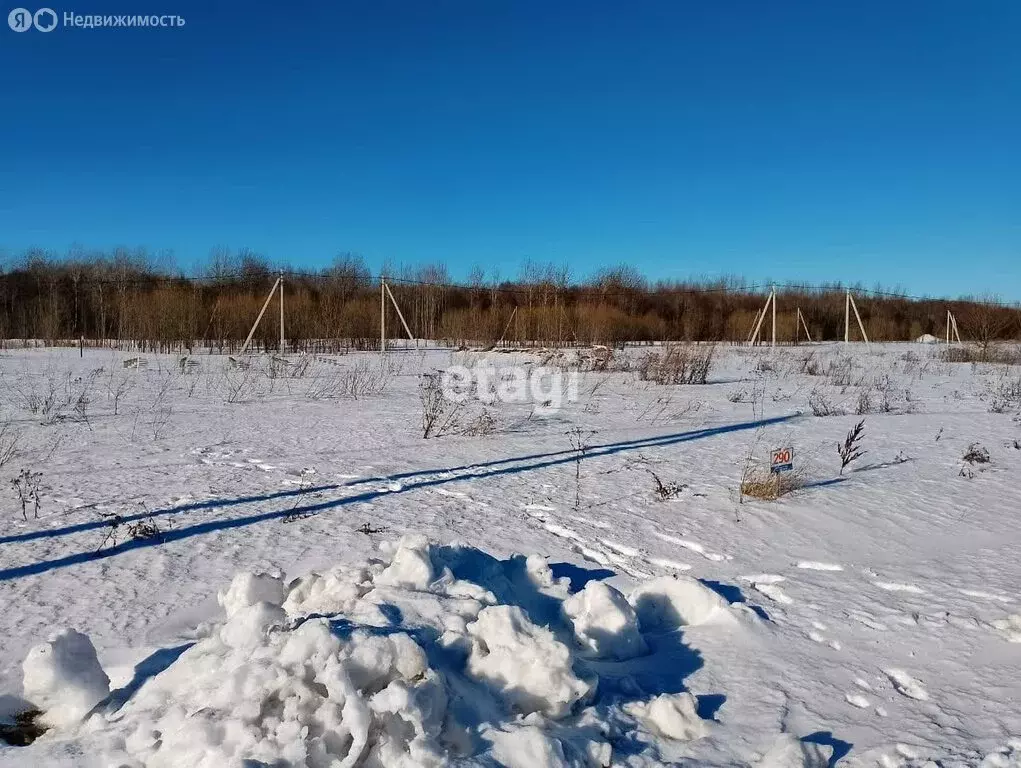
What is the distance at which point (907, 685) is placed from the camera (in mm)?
2408

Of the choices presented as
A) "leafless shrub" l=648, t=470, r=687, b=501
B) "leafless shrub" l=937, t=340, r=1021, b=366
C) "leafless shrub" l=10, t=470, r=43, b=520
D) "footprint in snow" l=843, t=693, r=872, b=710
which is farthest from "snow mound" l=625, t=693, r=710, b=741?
"leafless shrub" l=937, t=340, r=1021, b=366

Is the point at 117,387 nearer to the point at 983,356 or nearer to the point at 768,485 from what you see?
the point at 768,485

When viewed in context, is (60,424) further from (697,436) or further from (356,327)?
(356,327)

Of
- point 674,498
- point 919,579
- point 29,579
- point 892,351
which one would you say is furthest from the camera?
point 892,351

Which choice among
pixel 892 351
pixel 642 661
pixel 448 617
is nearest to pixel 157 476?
pixel 448 617

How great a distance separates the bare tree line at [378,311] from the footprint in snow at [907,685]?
15.7 meters

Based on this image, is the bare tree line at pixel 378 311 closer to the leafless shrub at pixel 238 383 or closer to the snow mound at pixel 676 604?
the leafless shrub at pixel 238 383

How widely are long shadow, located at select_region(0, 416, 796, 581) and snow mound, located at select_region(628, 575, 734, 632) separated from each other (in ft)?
6.64

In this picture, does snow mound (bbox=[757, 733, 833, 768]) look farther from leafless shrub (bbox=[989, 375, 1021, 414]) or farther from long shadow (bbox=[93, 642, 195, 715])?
leafless shrub (bbox=[989, 375, 1021, 414])

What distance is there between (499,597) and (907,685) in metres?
1.42

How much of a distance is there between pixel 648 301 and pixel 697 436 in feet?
88.3

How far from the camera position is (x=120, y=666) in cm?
242

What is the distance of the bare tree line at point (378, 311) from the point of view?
62.1ft

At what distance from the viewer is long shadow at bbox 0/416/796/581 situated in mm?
3280
